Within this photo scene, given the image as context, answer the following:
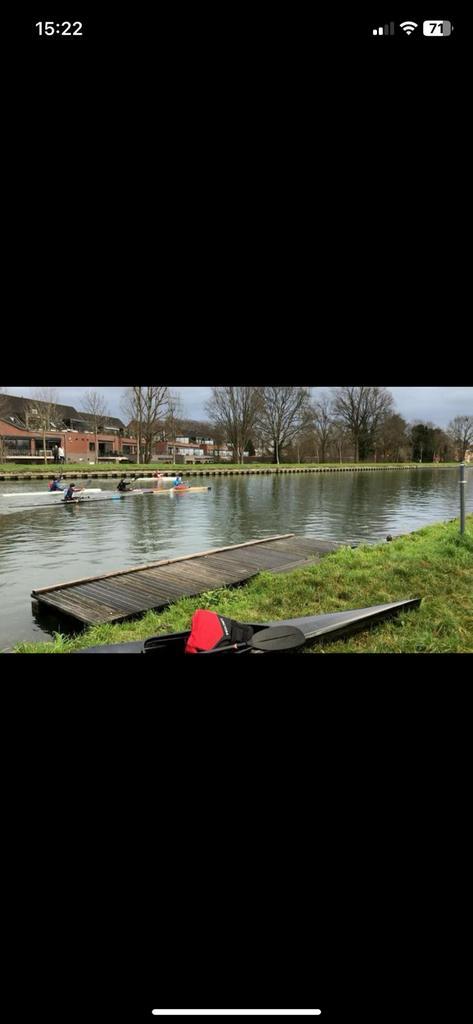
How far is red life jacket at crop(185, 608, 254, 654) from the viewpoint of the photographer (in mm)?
2270

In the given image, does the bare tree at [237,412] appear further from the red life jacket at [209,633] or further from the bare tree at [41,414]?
the red life jacket at [209,633]

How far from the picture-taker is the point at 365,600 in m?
3.52

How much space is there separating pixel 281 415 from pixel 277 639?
22023 millimetres

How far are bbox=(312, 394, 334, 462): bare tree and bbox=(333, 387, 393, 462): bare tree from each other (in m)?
0.38

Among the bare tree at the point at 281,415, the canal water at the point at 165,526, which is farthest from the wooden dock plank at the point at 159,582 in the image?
the bare tree at the point at 281,415

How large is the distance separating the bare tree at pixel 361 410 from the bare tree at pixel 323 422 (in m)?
0.38

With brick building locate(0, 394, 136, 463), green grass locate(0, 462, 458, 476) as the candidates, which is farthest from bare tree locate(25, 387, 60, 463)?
green grass locate(0, 462, 458, 476)

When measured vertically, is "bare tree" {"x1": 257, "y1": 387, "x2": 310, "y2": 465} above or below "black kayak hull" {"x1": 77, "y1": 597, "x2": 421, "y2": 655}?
above

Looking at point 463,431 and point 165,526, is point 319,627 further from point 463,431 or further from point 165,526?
point 463,431
